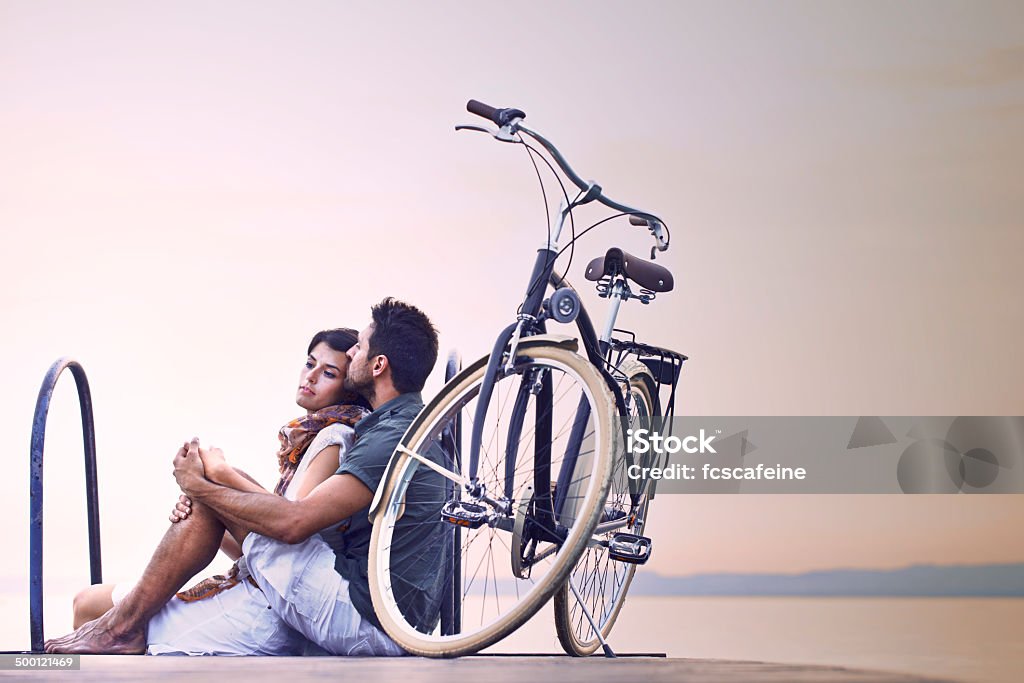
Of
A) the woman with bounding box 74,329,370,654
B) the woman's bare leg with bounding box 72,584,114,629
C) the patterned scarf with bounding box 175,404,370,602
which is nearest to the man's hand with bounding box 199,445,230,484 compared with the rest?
the woman with bounding box 74,329,370,654

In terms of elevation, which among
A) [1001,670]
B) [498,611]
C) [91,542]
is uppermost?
[91,542]

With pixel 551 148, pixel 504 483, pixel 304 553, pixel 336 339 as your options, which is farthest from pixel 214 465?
pixel 551 148

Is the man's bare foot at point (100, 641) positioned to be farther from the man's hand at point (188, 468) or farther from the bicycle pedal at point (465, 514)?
the bicycle pedal at point (465, 514)

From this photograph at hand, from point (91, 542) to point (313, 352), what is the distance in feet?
3.23

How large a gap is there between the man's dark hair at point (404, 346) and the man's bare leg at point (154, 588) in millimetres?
652

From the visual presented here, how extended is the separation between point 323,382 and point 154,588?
2.45 ft

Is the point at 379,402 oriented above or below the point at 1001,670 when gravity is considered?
above

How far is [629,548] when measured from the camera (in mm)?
2676

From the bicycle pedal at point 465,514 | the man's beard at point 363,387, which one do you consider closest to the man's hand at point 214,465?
the man's beard at point 363,387

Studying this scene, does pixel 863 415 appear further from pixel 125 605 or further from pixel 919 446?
pixel 125 605

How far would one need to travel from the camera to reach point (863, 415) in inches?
156

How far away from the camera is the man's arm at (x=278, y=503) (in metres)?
2.78

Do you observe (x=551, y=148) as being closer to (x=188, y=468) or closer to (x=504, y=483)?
(x=504, y=483)

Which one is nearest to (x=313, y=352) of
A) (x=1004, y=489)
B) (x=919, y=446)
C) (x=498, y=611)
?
(x=498, y=611)
